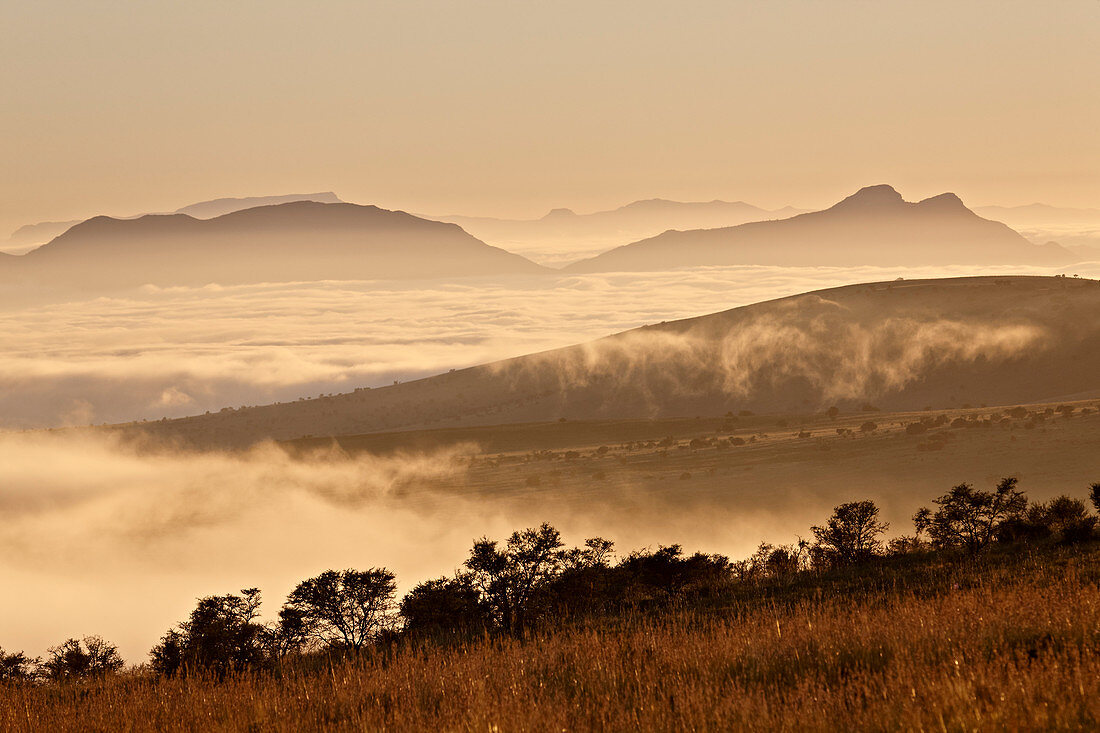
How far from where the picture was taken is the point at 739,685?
29.2ft

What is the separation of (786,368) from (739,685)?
130 m

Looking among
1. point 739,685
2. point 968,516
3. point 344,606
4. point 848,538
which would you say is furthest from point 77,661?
point 968,516

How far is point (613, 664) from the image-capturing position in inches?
417

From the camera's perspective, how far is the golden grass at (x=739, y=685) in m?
7.56

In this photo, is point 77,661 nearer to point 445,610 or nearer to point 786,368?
point 445,610

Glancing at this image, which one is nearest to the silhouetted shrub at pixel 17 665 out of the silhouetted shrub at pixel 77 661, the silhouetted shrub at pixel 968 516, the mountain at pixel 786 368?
the silhouetted shrub at pixel 77 661

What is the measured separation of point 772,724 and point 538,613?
15.0 m

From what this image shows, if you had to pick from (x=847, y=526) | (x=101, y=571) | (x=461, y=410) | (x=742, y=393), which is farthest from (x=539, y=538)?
(x=461, y=410)

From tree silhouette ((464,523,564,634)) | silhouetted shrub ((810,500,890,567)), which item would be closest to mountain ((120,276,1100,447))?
silhouetted shrub ((810,500,890,567))

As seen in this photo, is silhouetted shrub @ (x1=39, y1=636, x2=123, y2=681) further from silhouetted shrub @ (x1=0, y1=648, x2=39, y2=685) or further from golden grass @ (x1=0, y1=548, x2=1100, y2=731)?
golden grass @ (x1=0, y1=548, x2=1100, y2=731)

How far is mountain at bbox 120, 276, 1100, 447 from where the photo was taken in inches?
4751

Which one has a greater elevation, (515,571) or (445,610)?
(515,571)

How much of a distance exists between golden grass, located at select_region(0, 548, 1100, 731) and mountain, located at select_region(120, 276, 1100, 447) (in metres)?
103

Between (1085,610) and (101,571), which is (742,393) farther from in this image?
(1085,610)
